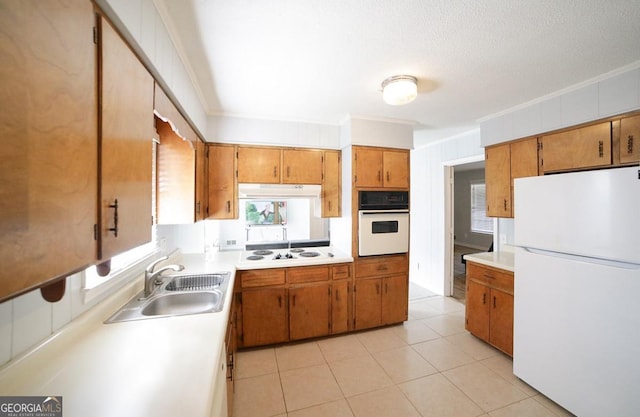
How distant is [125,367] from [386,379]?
192 centimetres

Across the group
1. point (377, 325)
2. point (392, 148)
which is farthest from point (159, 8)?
point (377, 325)

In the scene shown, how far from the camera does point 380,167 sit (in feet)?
9.30

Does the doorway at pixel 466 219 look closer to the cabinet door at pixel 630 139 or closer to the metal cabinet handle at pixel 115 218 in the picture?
the cabinet door at pixel 630 139

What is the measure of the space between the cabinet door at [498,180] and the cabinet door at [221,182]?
9.47ft

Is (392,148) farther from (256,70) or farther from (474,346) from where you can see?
(474,346)

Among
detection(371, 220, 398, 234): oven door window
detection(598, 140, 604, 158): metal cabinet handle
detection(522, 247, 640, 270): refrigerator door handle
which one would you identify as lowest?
detection(522, 247, 640, 270): refrigerator door handle

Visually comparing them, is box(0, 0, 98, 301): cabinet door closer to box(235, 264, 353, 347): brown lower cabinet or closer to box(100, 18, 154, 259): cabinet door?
box(100, 18, 154, 259): cabinet door

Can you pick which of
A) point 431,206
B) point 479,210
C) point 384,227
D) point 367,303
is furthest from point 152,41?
point 479,210

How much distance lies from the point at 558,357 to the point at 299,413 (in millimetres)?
1890

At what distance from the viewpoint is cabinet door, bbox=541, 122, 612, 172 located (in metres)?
1.92

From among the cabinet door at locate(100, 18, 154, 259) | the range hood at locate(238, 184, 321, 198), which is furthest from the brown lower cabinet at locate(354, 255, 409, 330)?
the cabinet door at locate(100, 18, 154, 259)

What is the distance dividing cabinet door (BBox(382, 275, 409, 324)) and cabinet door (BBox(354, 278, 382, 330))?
0.07 m

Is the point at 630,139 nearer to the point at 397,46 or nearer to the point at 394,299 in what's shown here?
the point at 397,46

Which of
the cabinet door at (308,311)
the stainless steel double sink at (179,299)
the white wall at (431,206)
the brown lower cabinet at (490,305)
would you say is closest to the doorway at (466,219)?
the white wall at (431,206)
